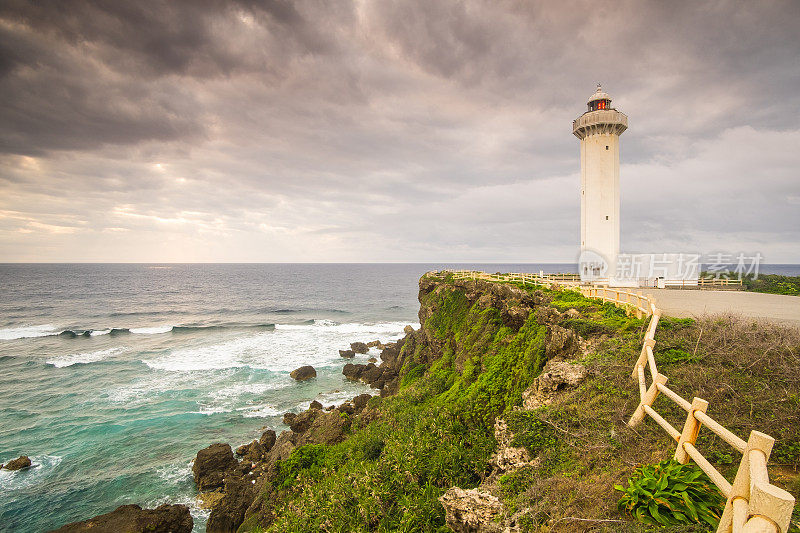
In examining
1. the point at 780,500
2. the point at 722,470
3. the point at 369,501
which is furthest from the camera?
the point at 369,501

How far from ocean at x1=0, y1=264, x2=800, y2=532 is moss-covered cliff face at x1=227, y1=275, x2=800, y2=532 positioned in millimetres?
6872

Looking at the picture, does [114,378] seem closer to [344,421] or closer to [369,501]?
[344,421]

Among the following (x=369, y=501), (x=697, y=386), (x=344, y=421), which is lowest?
(x=344, y=421)

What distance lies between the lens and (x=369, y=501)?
10625 mm

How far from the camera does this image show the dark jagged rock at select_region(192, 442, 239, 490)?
1797cm

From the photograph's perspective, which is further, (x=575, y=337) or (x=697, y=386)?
(x=575, y=337)

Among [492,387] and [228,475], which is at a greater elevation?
[492,387]

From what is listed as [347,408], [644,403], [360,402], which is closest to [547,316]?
[644,403]

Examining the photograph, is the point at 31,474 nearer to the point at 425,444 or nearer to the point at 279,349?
the point at 425,444

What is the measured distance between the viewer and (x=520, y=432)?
943cm

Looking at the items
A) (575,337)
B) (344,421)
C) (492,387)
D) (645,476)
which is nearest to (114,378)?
(344,421)

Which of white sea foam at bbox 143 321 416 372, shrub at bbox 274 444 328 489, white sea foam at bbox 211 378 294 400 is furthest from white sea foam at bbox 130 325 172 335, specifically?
shrub at bbox 274 444 328 489

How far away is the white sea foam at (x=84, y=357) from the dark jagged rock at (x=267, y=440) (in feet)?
93.3

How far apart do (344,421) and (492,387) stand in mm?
10006
